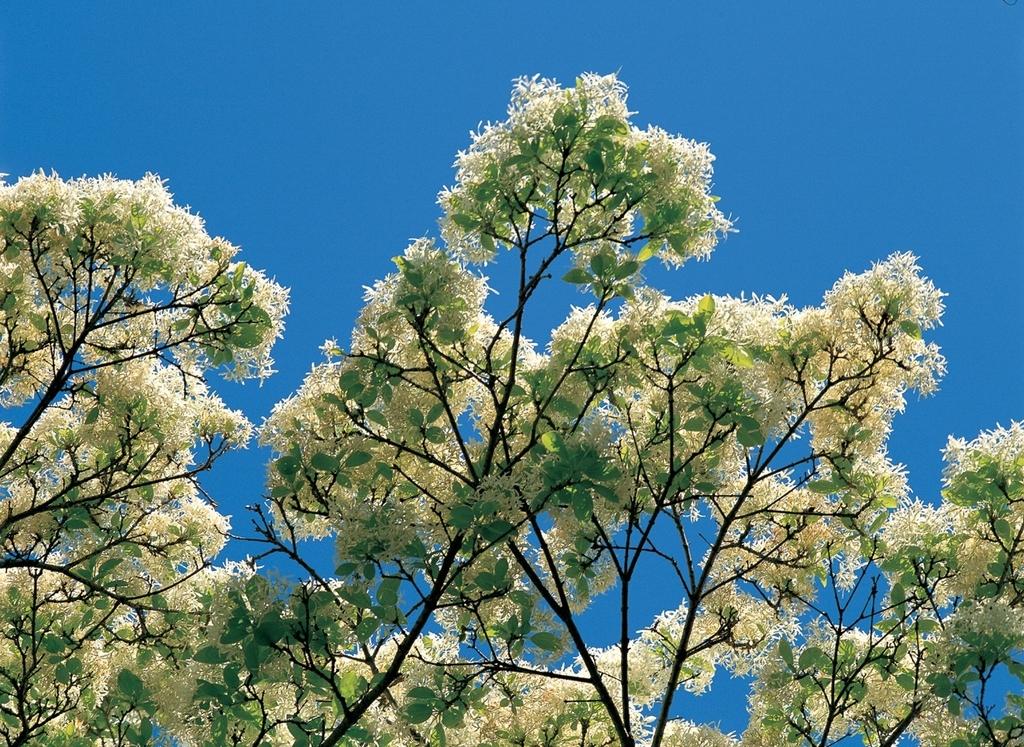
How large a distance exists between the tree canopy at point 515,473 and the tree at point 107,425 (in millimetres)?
29

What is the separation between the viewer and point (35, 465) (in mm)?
7883

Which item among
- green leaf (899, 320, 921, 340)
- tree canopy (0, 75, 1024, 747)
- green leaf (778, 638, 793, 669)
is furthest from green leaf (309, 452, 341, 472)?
green leaf (899, 320, 921, 340)

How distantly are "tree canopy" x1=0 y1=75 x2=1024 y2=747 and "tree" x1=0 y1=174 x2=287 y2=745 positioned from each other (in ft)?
0.10

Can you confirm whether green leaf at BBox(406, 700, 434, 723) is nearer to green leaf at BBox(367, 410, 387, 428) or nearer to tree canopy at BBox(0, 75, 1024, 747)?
tree canopy at BBox(0, 75, 1024, 747)

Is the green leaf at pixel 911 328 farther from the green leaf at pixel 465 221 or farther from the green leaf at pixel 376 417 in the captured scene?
the green leaf at pixel 376 417

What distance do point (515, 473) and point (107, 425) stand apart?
3.63 meters

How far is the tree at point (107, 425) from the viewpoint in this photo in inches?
271

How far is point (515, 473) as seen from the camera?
17.1ft

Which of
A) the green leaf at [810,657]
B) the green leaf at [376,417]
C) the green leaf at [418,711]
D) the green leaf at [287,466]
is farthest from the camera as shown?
the green leaf at [810,657]

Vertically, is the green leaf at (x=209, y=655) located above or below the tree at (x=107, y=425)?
below

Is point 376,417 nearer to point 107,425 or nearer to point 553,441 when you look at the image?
point 553,441

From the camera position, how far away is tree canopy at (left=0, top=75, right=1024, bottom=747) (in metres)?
5.52

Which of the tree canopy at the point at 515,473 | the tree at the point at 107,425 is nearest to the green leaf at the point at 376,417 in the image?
the tree canopy at the point at 515,473

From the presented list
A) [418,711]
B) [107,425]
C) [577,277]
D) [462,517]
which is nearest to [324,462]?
[462,517]
